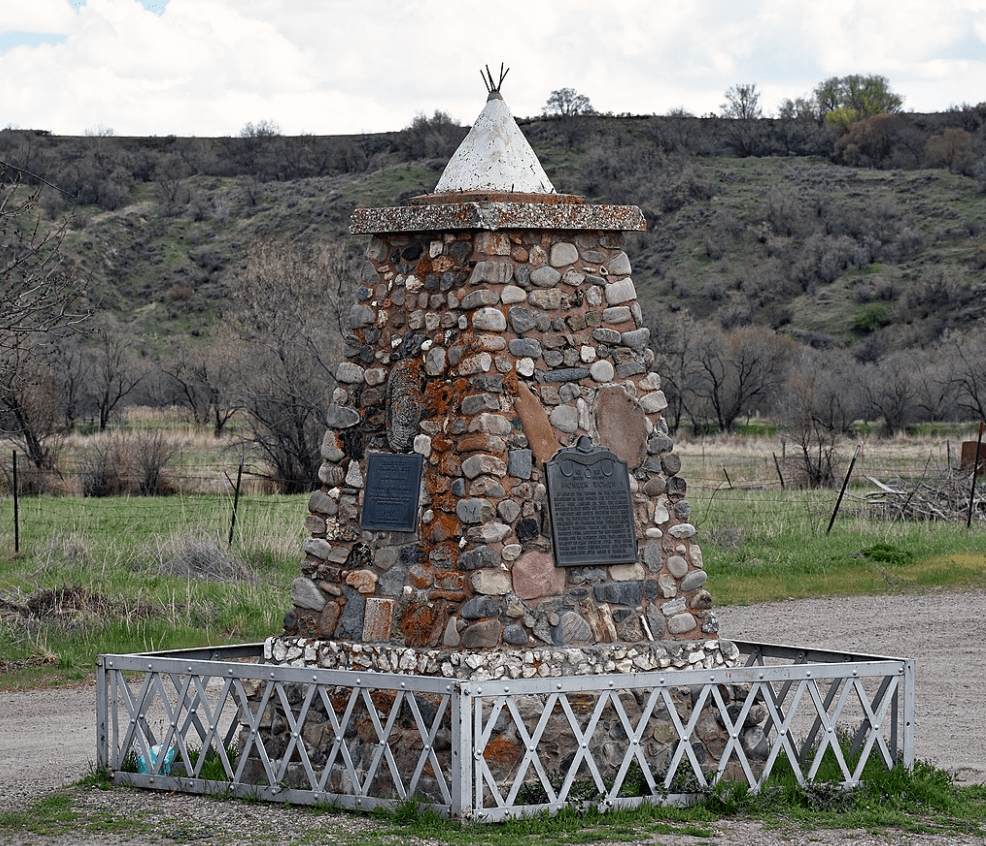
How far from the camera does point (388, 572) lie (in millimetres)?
8031

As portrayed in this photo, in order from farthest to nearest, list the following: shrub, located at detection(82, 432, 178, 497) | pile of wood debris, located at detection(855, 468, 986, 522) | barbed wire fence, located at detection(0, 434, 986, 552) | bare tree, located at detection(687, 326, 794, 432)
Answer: bare tree, located at detection(687, 326, 794, 432) → shrub, located at detection(82, 432, 178, 497) → pile of wood debris, located at detection(855, 468, 986, 522) → barbed wire fence, located at detection(0, 434, 986, 552)

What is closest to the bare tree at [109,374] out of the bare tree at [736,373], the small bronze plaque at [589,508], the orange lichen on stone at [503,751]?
the bare tree at [736,373]

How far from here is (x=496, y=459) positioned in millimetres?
7727

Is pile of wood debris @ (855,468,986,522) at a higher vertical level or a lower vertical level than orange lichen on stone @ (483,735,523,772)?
higher

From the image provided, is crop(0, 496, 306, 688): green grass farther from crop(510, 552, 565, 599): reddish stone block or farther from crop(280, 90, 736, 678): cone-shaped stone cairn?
crop(510, 552, 565, 599): reddish stone block

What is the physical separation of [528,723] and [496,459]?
1443mm

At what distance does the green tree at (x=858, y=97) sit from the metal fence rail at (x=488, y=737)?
66.7 metres

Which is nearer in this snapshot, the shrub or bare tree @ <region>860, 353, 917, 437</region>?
the shrub

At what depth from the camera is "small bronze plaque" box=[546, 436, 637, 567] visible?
787 centimetres

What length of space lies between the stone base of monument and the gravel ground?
508mm

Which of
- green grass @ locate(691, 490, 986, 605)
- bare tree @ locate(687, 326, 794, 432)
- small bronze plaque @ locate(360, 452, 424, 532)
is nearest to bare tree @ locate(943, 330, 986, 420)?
bare tree @ locate(687, 326, 794, 432)

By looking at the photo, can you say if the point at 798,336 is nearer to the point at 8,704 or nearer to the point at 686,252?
the point at 686,252

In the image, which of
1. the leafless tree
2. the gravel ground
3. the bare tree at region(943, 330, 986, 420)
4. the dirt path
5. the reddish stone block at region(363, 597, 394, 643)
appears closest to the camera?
the gravel ground

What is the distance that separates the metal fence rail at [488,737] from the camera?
7105 mm
